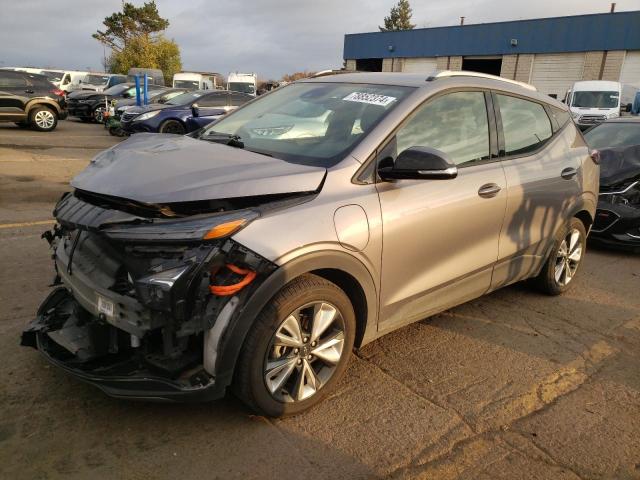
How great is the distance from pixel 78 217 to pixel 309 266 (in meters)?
1.15

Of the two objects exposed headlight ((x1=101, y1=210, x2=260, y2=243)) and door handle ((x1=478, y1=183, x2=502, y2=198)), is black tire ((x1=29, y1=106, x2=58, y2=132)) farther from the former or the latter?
door handle ((x1=478, y1=183, x2=502, y2=198))

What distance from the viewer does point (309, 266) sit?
2557 mm

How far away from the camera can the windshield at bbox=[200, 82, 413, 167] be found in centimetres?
304

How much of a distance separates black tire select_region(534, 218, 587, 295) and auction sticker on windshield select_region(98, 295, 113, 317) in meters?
3.52

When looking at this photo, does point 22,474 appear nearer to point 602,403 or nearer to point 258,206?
point 258,206

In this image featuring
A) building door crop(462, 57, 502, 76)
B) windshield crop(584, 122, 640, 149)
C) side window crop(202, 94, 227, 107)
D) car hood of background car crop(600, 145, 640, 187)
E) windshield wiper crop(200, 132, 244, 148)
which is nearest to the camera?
windshield wiper crop(200, 132, 244, 148)

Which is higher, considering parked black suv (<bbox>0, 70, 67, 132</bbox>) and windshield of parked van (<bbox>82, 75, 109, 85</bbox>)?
windshield of parked van (<bbox>82, 75, 109, 85</bbox>)

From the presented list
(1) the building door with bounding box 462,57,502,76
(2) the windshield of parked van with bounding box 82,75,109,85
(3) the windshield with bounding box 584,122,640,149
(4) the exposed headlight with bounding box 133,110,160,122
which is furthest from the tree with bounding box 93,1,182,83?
(3) the windshield with bounding box 584,122,640,149

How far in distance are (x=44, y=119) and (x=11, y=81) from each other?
132 cm

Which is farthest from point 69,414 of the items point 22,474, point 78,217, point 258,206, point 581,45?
point 581,45

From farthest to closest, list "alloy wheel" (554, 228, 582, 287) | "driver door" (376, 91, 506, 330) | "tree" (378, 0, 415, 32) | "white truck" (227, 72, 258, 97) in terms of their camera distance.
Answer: "tree" (378, 0, 415, 32), "white truck" (227, 72, 258, 97), "alloy wheel" (554, 228, 582, 287), "driver door" (376, 91, 506, 330)

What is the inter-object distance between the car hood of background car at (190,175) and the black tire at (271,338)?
0.50m

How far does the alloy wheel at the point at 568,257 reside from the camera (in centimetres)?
461

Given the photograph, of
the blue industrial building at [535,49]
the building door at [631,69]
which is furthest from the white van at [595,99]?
the blue industrial building at [535,49]
